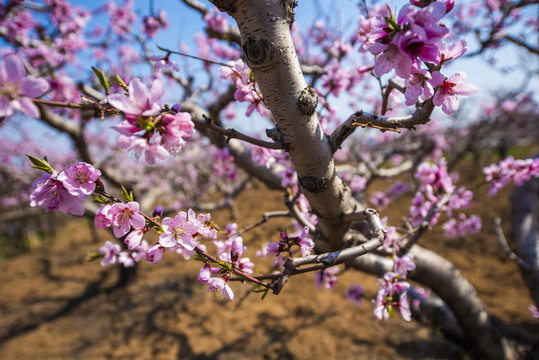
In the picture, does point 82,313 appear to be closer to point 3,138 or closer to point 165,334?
point 165,334

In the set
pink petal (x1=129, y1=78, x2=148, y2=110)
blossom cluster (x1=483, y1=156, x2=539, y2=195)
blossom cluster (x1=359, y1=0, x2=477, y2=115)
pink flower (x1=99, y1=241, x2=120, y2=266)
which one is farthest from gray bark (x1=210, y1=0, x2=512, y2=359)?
blossom cluster (x1=483, y1=156, x2=539, y2=195)

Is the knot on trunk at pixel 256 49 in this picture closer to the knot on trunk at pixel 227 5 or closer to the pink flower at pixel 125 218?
the knot on trunk at pixel 227 5

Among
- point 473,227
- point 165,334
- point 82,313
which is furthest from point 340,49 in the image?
point 82,313

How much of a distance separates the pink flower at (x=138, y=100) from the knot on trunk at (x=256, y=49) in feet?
1.08

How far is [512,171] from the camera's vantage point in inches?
81.0

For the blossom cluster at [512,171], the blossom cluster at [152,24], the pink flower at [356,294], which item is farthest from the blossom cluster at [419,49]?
Result: the blossom cluster at [152,24]

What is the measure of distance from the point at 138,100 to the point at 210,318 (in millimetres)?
3239

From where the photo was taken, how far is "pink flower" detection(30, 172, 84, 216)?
0.79 m

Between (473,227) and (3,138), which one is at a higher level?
(3,138)

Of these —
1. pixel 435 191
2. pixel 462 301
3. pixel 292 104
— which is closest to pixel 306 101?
pixel 292 104

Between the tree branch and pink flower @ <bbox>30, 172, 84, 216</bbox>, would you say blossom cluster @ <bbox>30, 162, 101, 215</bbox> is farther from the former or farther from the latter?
the tree branch

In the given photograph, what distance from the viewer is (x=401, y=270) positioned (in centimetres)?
143

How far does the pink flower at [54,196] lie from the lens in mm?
785

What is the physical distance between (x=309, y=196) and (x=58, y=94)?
347 centimetres
